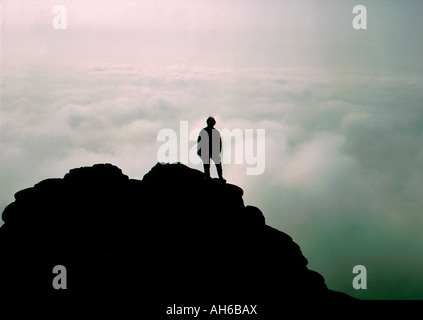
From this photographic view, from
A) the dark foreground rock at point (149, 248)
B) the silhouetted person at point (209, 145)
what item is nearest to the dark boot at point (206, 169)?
the silhouetted person at point (209, 145)

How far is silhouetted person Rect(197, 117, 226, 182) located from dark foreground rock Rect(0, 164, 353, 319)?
3.71 ft

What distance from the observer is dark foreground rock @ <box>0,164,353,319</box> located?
18406 mm

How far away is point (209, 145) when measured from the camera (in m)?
25.2

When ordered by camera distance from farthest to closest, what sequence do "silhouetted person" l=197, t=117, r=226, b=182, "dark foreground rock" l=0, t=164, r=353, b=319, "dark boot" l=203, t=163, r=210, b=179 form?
"dark boot" l=203, t=163, r=210, b=179
"silhouetted person" l=197, t=117, r=226, b=182
"dark foreground rock" l=0, t=164, r=353, b=319

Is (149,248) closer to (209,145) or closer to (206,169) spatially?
(206,169)

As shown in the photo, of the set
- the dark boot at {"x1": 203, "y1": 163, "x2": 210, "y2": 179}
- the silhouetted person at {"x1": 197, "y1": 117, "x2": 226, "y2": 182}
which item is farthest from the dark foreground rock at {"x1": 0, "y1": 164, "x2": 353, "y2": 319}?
the silhouetted person at {"x1": 197, "y1": 117, "x2": 226, "y2": 182}

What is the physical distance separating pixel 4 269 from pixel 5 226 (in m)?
3.96

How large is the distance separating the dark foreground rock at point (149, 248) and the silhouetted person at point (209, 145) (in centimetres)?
113

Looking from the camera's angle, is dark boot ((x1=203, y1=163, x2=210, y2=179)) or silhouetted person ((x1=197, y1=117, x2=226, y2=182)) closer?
silhouetted person ((x1=197, y1=117, x2=226, y2=182))

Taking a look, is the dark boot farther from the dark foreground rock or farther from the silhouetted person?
the dark foreground rock
